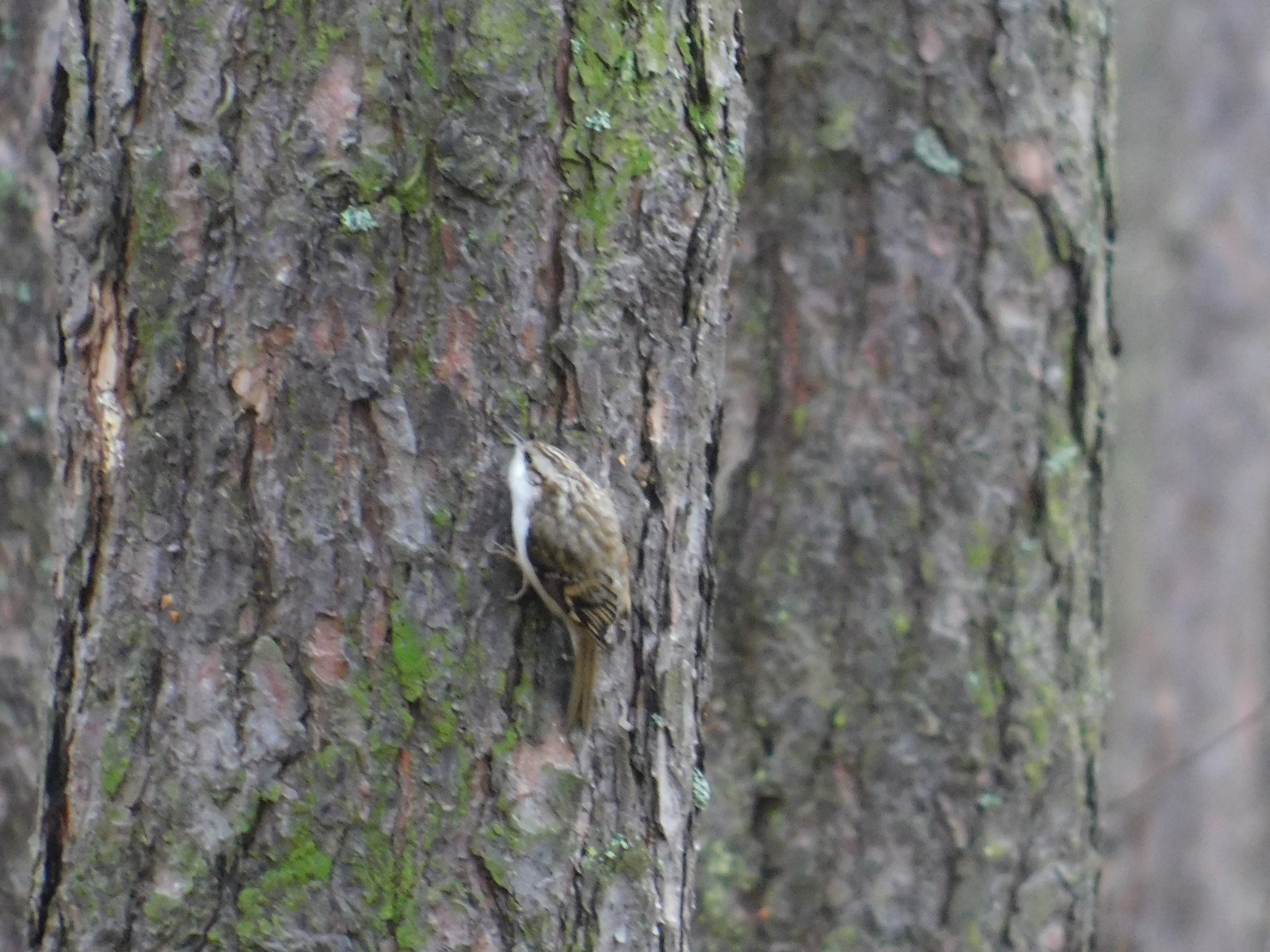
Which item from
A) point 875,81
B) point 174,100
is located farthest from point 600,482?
point 875,81

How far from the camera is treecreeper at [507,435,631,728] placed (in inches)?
85.7

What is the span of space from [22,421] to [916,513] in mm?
2538

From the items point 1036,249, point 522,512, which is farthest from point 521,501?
point 1036,249

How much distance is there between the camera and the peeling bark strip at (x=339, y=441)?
2170 millimetres

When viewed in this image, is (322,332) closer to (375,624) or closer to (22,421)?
(375,624)

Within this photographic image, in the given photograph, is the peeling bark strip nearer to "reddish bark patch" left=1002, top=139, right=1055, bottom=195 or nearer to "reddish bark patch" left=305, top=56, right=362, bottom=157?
"reddish bark patch" left=305, top=56, right=362, bottom=157

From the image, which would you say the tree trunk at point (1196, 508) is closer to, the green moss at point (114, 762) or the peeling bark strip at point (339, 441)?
the peeling bark strip at point (339, 441)

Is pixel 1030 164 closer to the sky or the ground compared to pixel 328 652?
closer to the sky

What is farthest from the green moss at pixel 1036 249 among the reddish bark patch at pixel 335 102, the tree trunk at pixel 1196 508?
the tree trunk at pixel 1196 508

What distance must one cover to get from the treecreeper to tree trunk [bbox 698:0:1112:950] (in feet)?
5.82

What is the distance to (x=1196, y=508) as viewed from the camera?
8047 mm

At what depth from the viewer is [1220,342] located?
800cm

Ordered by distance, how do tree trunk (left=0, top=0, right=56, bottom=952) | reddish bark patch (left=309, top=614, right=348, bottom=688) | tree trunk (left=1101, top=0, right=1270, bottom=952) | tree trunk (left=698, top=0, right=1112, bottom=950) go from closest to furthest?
reddish bark patch (left=309, top=614, right=348, bottom=688), tree trunk (left=698, top=0, right=1112, bottom=950), tree trunk (left=0, top=0, right=56, bottom=952), tree trunk (left=1101, top=0, right=1270, bottom=952)

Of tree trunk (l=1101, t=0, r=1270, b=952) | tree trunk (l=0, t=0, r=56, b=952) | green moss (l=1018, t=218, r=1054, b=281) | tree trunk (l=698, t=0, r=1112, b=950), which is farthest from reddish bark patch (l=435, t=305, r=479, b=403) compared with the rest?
tree trunk (l=1101, t=0, r=1270, b=952)
